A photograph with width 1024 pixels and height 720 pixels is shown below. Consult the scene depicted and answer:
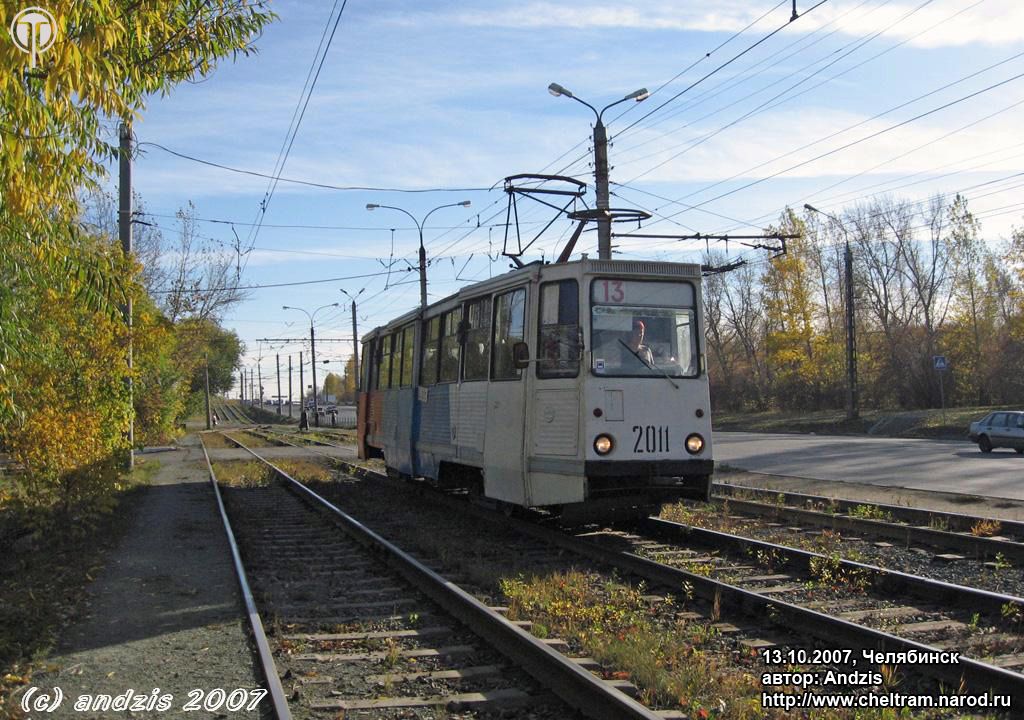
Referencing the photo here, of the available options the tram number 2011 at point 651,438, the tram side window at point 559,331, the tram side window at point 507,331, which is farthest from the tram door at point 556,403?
the tram number 2011 at point 651,438

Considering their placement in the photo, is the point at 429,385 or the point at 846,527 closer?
the point at 846,527

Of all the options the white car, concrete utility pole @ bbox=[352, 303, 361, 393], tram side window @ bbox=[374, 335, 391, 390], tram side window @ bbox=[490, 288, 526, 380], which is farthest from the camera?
the white car

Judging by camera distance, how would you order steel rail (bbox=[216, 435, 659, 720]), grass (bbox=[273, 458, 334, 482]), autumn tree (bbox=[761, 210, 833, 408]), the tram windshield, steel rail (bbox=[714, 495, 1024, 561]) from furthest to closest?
autumn tree (bbox=[761, 210, 833, 408]), grass (bbox=[273, 458, 334, 482]), the tram windshield, steel rail (bbox=[714, 495, 1024, 561]), steel rail (bbox=[216, 435, 659, 720])

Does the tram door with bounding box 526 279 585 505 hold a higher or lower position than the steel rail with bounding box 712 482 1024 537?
higher

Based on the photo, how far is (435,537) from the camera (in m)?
11.6

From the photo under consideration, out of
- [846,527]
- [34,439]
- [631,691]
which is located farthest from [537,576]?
[34,439]

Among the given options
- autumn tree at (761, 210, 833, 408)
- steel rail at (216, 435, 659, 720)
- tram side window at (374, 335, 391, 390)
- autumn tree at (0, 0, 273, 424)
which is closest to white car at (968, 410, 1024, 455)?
tram side window at (374, 335, 391, 390)

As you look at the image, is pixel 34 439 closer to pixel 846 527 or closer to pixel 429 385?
pixel 429 385

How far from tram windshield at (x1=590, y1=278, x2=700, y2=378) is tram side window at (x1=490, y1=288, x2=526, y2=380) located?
41.5 inches

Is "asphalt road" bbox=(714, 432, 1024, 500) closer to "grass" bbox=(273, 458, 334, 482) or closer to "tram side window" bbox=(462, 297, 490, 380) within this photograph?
"tram side window" bbox=(462, 297, 490, 380)

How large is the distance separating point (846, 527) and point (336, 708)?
7.97m

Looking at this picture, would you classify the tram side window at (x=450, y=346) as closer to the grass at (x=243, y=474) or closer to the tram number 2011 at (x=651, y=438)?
the tram number 2011 at (x=651, y=438)

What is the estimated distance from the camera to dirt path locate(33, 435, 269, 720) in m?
5.73

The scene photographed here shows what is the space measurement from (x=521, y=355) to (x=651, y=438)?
1.74 m
